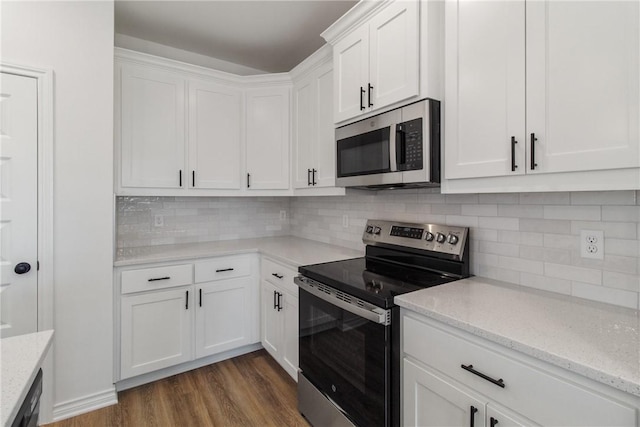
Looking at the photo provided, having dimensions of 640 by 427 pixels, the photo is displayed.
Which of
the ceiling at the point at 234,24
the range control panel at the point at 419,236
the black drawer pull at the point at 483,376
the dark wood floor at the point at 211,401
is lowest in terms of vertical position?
the dark wood floor at the point at 211,401

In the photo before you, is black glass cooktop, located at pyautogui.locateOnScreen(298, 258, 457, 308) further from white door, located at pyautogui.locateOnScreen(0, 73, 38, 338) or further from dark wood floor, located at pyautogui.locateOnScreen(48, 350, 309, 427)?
white door, located at pyautogui.locateOnScreen(0, 73, 38, 338)

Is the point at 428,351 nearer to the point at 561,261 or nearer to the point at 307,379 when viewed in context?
the point at 561,261

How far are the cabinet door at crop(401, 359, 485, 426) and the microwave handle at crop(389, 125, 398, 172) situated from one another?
0.89 metres

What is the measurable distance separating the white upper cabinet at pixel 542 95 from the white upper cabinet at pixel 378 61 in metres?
0.17

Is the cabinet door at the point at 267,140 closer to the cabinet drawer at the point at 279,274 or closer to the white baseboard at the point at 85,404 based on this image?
the cabinet drawer at the point at 279,274

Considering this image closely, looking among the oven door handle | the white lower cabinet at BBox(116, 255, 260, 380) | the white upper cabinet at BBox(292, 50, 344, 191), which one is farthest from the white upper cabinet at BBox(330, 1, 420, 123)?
the white lower cabinet at BBox(116, 255, 260, 380)

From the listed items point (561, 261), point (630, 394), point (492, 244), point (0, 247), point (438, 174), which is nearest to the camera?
point (630, 394)

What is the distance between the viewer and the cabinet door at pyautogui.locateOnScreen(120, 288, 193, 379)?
7.11 feet

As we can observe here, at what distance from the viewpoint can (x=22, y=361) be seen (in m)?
0.81

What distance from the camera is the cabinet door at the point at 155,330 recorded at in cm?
217

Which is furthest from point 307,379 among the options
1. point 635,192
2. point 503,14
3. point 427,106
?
point 503,14

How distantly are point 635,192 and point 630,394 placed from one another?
76 centimetres

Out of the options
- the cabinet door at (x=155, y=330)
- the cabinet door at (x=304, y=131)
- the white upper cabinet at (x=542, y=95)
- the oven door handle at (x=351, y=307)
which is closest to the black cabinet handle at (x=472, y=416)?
the oven door handle at (x=351, y=307)

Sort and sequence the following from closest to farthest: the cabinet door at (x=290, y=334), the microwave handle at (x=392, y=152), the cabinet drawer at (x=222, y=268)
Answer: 1. the microwave handle at (x=392, y=152)
2. the cabinet door at (x=290, y=334)
3. the cabinet drawer at (x=222, y=268)
